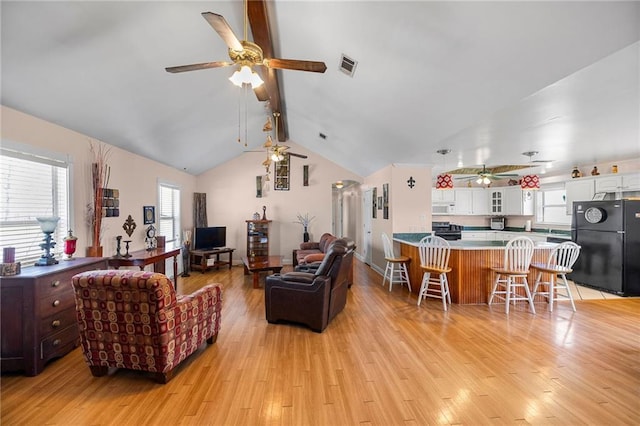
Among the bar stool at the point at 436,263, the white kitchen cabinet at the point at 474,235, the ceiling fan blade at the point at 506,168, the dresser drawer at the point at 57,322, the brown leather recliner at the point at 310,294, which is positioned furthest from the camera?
the white kitchen cabinet at the point at 474,235

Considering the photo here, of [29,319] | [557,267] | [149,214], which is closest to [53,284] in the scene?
[29,319]

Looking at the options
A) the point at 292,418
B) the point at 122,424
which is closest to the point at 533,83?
the point at 292,418

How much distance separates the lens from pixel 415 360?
2613 mm

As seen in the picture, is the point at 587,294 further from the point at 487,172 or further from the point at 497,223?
the point at 497,223

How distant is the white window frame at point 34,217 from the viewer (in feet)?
8.71

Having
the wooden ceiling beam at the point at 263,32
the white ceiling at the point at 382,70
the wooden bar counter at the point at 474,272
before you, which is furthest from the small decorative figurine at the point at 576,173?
the wooden ceiling beam at the point at 263,32

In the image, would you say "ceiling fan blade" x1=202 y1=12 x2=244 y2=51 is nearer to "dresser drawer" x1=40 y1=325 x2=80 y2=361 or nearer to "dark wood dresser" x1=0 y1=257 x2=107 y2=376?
"dark wood dresser" x1=0 y1=257 x2=107 y2=376

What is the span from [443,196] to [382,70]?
228 inches

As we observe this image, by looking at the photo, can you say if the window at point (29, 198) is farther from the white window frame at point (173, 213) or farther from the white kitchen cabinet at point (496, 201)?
the white kitchen cabinet at point (496, 201)

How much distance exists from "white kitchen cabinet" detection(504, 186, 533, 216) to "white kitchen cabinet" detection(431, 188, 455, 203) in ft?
4.45

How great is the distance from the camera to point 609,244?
4715 millimetres

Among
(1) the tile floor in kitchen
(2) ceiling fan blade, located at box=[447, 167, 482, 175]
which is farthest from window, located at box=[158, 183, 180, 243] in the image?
(1) the tile floor in kitchen

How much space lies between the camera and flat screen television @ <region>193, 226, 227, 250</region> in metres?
6.55

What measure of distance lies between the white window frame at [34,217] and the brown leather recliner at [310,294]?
2471mm
